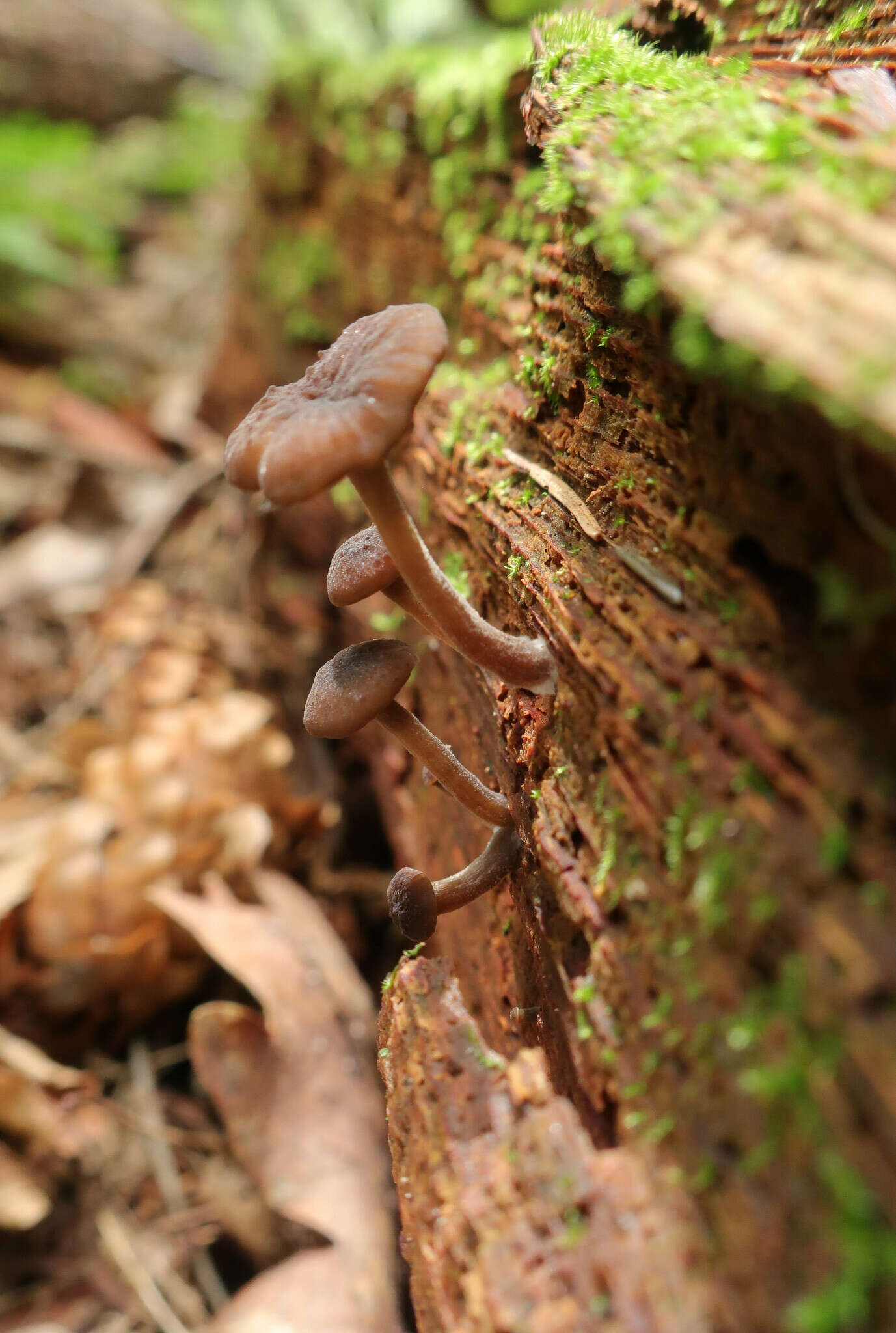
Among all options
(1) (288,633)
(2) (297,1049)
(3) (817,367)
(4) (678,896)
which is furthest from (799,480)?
(1) (288,633)

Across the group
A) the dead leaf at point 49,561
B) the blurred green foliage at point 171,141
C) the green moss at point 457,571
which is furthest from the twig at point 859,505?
the dead leaf at point 49,561

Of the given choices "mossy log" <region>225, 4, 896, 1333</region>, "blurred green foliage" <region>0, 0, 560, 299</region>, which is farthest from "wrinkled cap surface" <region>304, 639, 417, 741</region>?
"blurred green foliage" <region>0, 0, 560, 299</region>

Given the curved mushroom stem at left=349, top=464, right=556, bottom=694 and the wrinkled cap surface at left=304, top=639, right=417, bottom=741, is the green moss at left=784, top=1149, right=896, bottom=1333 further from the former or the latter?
the wrinkled cap surface at left=304, top=639, right=417, bottom=741

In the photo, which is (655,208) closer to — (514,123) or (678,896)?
(678,896)

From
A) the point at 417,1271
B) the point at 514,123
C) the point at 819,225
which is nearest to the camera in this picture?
the point at 819,225

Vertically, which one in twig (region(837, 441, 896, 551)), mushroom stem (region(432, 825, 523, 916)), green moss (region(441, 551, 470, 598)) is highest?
twig (region(837, 441, 896, 551))

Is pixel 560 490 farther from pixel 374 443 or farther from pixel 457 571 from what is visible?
pixel 374 443
